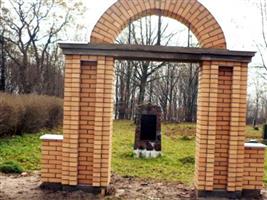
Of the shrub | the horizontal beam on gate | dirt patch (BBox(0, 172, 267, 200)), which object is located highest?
the horizontal beam on gate

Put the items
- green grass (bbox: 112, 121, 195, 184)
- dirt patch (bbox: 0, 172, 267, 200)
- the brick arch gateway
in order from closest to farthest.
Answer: dirt patch (bbox: 0, 172, 267, 200) → the brick arch gateway → green grass (bbox: 112, 121, 195, 184)

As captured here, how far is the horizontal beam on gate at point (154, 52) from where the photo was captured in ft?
20.9

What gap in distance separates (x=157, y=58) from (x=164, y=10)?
81 cm

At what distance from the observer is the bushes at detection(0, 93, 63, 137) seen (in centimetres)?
1376

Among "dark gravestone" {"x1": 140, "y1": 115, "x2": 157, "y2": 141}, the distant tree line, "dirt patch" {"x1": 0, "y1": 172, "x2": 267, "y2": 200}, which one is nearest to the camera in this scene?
"dirt patch" {"x1": 0, "y1": 172, "x2": 267, "y2": 200}

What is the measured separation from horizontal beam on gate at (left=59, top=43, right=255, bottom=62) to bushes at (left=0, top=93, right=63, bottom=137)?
767 cm

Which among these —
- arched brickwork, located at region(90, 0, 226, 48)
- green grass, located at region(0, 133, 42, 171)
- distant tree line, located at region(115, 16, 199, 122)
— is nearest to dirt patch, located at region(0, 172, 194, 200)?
green grass, located at region(0, 133, 42, 171)

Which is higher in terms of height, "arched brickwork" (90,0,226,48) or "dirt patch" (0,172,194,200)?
"arched brickwork" (90,0,226,48)

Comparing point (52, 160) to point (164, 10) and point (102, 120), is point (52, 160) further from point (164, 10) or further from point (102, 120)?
point (164, 10)

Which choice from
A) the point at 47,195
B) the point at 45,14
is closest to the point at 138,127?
the point at 47,195

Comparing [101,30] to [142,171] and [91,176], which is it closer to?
[91,176]

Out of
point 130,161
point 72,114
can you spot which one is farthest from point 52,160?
point 130,161

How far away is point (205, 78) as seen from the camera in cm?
647

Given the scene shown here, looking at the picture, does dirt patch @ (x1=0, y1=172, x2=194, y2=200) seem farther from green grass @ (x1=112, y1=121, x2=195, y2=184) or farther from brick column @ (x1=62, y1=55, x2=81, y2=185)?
green grass @ (x1=112, y1=121, x2=195, y2=184)
